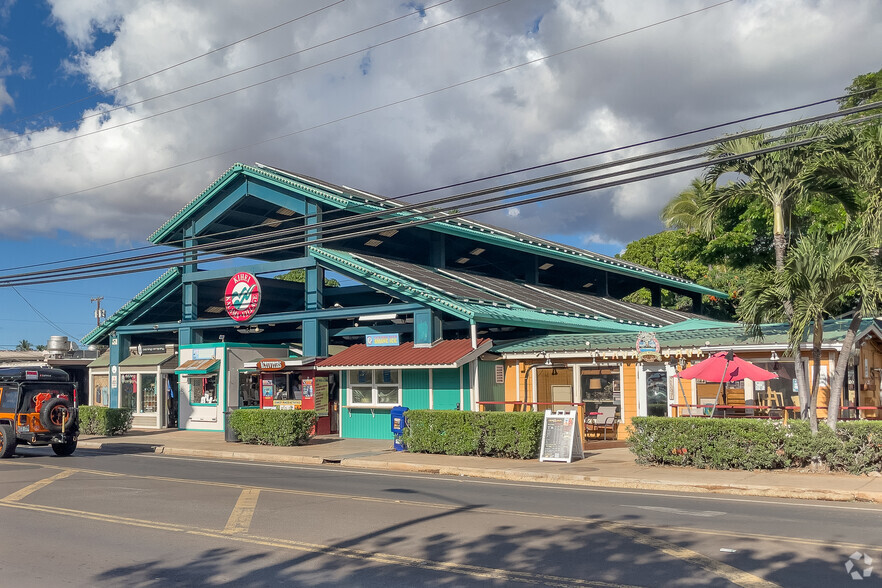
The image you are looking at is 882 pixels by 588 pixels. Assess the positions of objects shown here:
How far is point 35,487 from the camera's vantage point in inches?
604

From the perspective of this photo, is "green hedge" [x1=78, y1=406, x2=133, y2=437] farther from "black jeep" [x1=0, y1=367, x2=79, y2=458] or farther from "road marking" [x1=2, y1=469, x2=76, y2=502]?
"road marking" [x1=2, y1=469, x2=76, y2=502]

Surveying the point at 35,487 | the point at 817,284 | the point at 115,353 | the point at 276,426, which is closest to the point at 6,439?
the point at 276,426

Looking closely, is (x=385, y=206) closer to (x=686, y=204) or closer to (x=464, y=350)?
(x=464, y=350)

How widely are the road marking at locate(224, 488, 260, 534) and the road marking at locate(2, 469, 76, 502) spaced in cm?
380

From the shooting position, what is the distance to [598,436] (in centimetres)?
2306

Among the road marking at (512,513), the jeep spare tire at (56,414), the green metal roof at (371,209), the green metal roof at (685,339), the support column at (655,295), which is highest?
the green metal roof at (371,209)

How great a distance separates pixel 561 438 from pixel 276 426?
9.20 metres

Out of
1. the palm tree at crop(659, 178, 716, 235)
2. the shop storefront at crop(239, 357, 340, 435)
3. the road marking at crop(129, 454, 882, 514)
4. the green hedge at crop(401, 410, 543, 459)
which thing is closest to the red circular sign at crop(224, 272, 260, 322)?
the shop storefront at crop(239, 357, 340, 435)

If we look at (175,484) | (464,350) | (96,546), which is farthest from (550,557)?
(464,350)

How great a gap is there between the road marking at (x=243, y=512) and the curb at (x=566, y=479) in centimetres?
521

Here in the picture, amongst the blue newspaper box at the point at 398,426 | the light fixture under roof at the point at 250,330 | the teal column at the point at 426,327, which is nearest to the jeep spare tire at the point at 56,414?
the blue newspaper box at the point at 398,426

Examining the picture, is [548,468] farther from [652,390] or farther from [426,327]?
[426,327]

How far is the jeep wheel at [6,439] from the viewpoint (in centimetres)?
2152

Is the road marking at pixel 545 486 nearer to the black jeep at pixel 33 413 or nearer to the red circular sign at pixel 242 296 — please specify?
the black jeep at pixel 33 413
